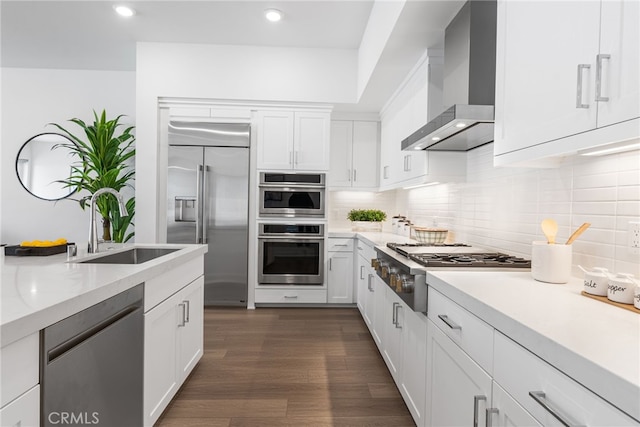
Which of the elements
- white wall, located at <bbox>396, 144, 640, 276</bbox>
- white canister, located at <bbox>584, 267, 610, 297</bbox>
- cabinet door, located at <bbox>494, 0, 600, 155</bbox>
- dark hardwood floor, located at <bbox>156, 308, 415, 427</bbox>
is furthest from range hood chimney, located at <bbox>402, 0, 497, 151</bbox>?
dark hardwood floor, located at <bbox>156, 308, 415, 427</bbox>

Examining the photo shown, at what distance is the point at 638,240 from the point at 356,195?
3.64 meters

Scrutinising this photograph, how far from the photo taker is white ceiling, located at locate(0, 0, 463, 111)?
10.5 ft

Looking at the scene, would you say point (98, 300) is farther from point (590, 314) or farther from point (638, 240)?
point (638, 240)

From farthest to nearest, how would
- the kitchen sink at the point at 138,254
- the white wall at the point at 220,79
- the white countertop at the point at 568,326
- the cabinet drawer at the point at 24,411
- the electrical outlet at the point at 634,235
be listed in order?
the white wall at the point at 220,79
the kitchen sink at the point at 138,254
the electrical outlet at the point at 634,235
the cabinet drawer at the point at 24,411
the white countertop at the point at 568,326

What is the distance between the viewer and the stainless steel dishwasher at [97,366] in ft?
3.38

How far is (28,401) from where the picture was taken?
3.07ft

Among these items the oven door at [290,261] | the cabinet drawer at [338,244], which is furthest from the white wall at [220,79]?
the cabinet drawer at [338,244]

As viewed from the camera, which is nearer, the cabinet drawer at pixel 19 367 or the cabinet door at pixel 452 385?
the cabinet drawer at pixel 19 367

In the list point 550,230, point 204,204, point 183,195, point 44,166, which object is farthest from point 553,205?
point 44,166

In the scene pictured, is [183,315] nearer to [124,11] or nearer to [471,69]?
[471,69]

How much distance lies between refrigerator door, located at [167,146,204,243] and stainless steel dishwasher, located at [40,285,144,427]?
98.8 inches

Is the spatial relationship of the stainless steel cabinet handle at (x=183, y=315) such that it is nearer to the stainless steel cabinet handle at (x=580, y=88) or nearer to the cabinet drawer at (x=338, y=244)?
the stainless steel cabinet handle at (x=580, y=88)

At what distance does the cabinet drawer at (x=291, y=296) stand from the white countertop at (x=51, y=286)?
2320 millimetres

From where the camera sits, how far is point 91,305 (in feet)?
3.96
